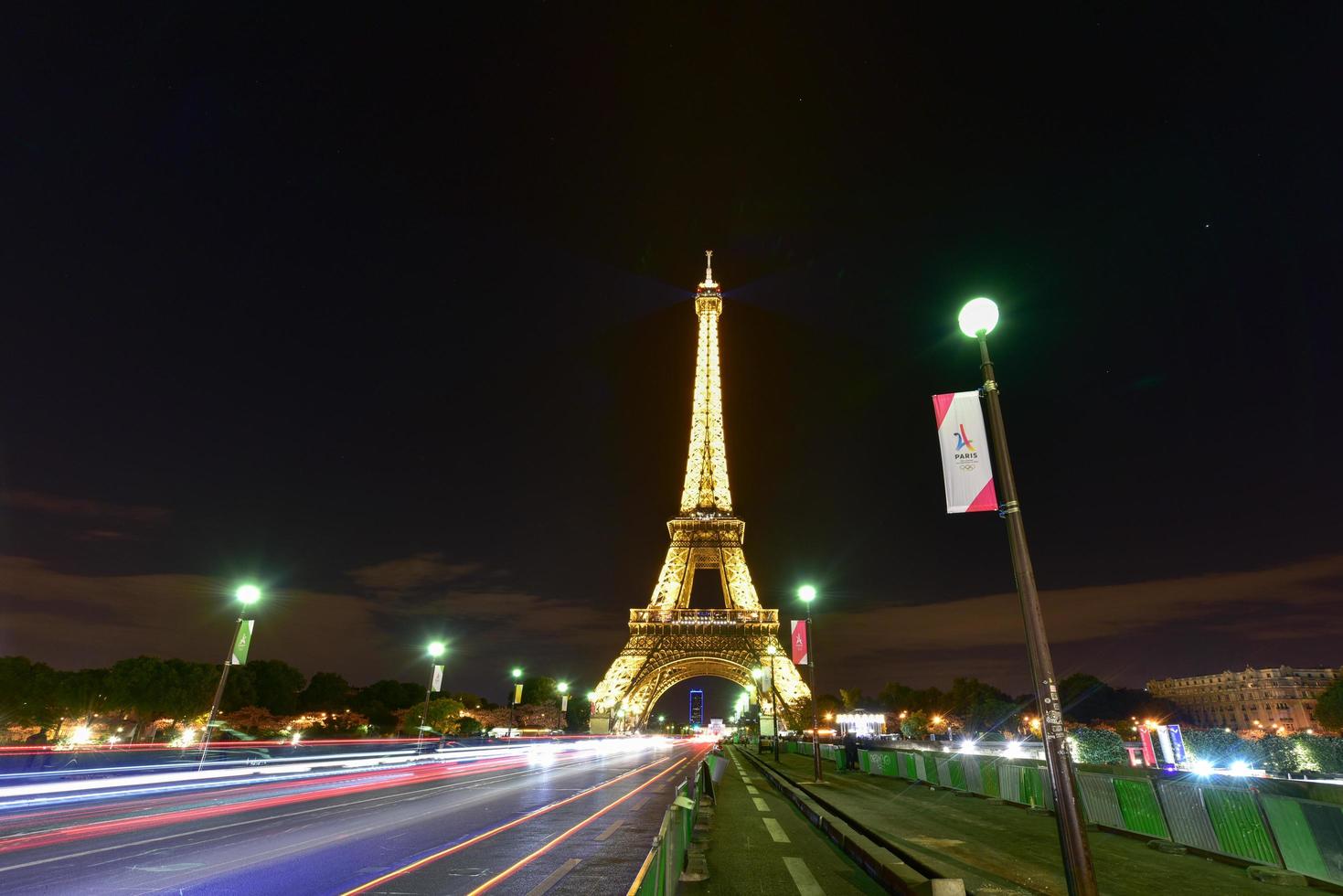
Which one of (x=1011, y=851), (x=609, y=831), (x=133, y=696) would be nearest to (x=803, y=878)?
(x=1011, y=851)

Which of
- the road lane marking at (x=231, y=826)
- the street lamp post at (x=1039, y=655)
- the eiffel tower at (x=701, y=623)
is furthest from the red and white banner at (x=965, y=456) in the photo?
the eiffel tower at (x=701, y=623)

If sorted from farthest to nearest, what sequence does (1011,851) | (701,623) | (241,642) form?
(701,623) < (241,642) < (1011,851)

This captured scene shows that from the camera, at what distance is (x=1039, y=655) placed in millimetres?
6824

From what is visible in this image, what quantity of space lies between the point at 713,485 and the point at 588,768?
53901 millimetres

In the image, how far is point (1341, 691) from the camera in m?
72.2

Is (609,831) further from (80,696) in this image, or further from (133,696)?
(80,696)

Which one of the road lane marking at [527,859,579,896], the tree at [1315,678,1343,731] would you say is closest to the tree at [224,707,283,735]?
the road lane marking at [527,859,579,896]

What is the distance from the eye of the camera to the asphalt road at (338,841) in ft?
28.8

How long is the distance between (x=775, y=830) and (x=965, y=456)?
9.28 meters

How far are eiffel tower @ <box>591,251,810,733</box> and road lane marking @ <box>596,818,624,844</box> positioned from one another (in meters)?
48.0

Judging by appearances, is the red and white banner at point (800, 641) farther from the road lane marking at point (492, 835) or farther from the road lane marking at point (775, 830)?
the road lane marking at point (775, 830)

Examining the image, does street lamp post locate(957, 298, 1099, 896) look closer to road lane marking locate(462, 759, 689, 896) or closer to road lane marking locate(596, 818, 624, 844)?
road lane marking locate(462, 759, 689, 896)

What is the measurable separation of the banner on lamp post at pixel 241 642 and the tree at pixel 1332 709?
4001 inches

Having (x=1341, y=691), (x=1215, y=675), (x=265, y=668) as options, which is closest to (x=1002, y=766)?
(x=1341, y=691)
